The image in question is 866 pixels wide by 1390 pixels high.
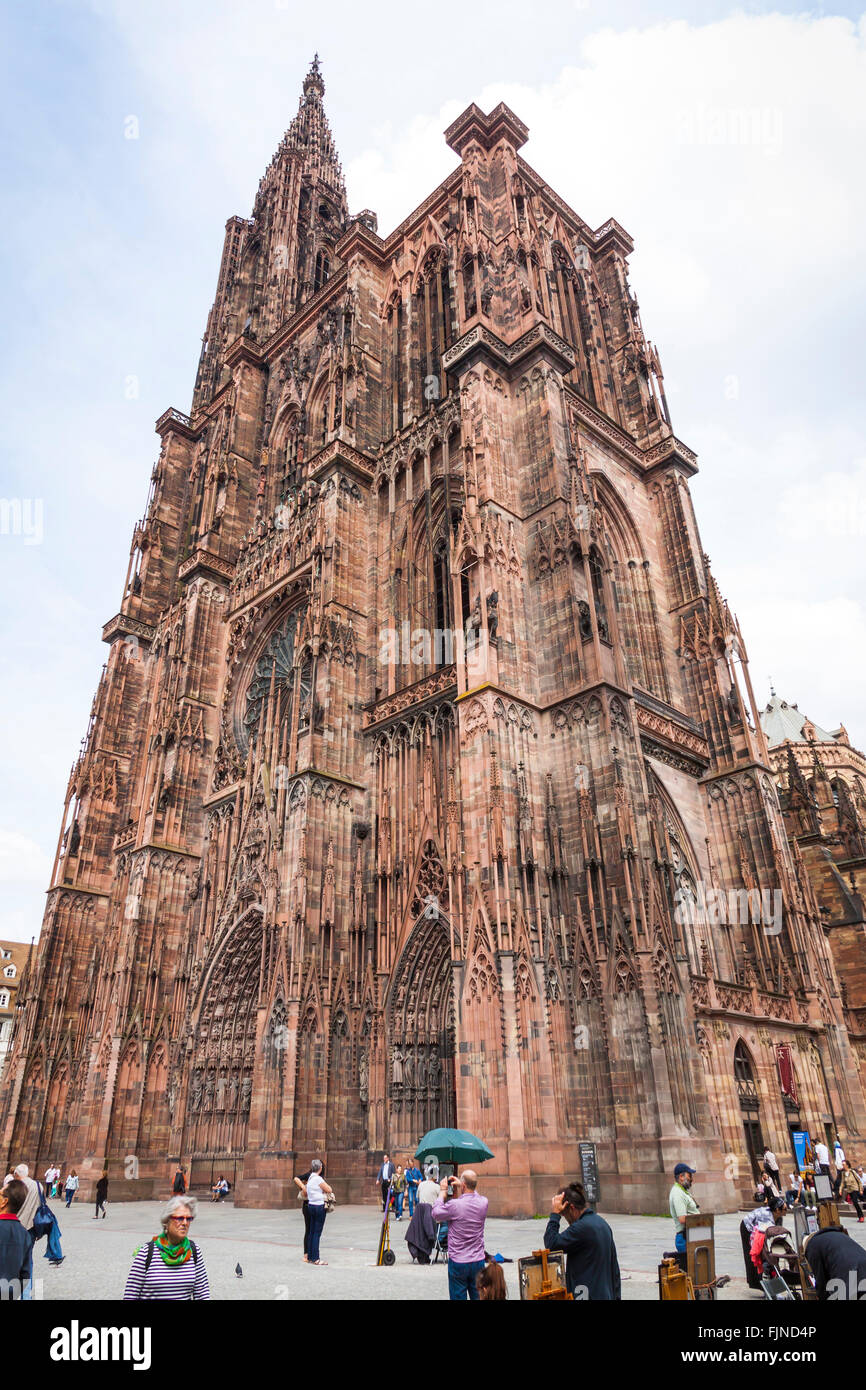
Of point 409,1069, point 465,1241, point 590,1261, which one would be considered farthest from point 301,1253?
point 409,1069

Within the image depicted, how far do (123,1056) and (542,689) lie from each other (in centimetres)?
1667

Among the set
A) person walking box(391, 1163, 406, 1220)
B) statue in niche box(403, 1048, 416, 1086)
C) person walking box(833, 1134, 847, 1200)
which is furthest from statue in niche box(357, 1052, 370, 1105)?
person walking box(833, 1134, 847, 1200)

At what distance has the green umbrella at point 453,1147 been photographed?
38.6 feet

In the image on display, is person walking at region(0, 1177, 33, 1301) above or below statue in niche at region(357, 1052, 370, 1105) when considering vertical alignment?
below

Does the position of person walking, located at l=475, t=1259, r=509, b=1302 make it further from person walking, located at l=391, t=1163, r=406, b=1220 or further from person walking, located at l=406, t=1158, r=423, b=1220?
person walking, located at l=391, t=1163, r=406, b=1220

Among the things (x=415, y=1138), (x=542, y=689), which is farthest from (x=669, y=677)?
(x=415, y=1138)

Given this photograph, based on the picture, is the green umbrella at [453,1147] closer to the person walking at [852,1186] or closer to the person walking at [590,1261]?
the person walking at [590,1261]

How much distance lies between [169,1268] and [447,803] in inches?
650

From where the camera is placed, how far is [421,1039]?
20078 millimetres

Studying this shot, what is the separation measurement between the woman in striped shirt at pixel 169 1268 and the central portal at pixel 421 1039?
51.6 ft

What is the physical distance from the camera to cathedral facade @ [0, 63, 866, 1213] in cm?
1661

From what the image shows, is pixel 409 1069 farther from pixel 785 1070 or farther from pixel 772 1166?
pixel 785 1070

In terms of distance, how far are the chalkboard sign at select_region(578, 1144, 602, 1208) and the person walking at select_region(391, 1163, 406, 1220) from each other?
3530 millimetres
